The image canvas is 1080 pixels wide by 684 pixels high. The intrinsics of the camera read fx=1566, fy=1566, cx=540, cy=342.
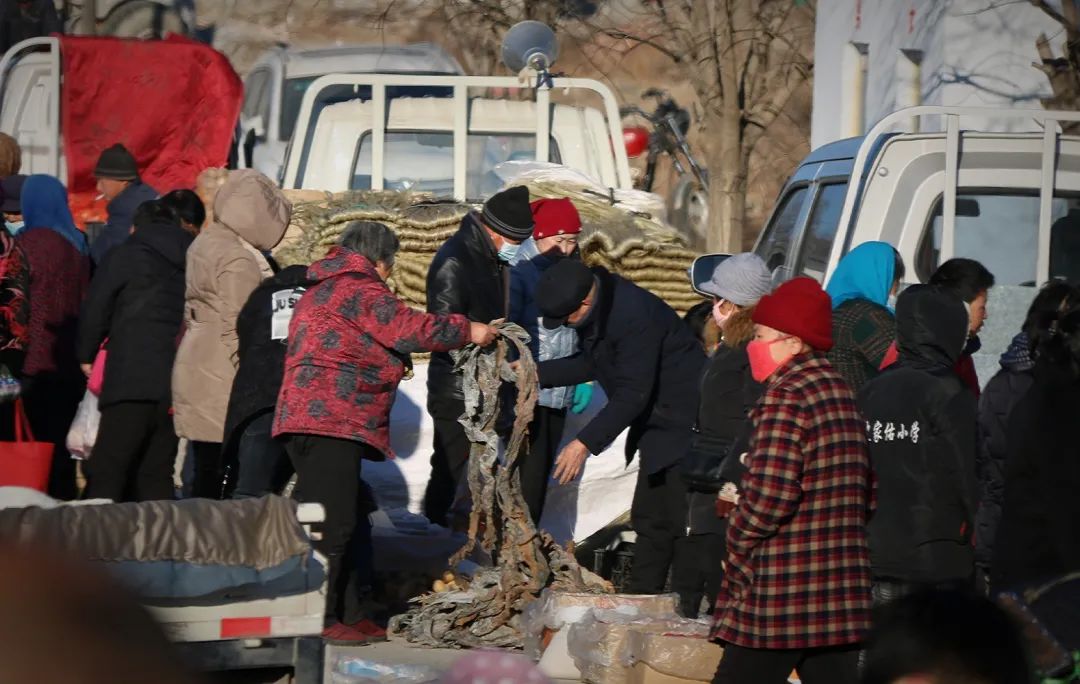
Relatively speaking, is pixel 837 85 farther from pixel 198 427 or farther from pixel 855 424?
pixel 855 424

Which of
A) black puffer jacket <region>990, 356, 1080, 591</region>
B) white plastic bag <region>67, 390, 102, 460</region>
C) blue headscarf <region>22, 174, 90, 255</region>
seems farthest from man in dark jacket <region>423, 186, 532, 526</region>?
black puffer jacket <region>990, 356, 1080, 591</region>

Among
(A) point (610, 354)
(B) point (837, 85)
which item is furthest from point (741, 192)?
(A) point (610, 354)

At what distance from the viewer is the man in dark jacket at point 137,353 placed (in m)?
6.86

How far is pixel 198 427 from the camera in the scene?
666cm

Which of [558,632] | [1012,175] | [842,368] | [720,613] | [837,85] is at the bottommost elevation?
[558,632]

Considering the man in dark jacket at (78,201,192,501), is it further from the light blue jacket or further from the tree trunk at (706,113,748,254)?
the tree trunk at (706,113,748,254)

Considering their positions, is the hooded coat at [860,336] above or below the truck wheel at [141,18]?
below

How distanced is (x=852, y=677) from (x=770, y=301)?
1.02 meters

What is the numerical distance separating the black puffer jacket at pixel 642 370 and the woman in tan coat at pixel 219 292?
144cm

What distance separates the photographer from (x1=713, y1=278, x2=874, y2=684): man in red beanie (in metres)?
4.05

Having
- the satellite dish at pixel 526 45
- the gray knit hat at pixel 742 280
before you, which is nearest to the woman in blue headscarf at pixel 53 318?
the gray knit hat at pixel 742 280

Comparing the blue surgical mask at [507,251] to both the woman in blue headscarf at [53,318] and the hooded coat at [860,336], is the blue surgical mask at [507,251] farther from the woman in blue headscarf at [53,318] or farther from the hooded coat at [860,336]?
the woman in blue headscarf at [53,318]

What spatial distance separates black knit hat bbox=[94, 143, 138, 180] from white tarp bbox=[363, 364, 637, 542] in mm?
2117

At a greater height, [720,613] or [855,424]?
[855,424]
